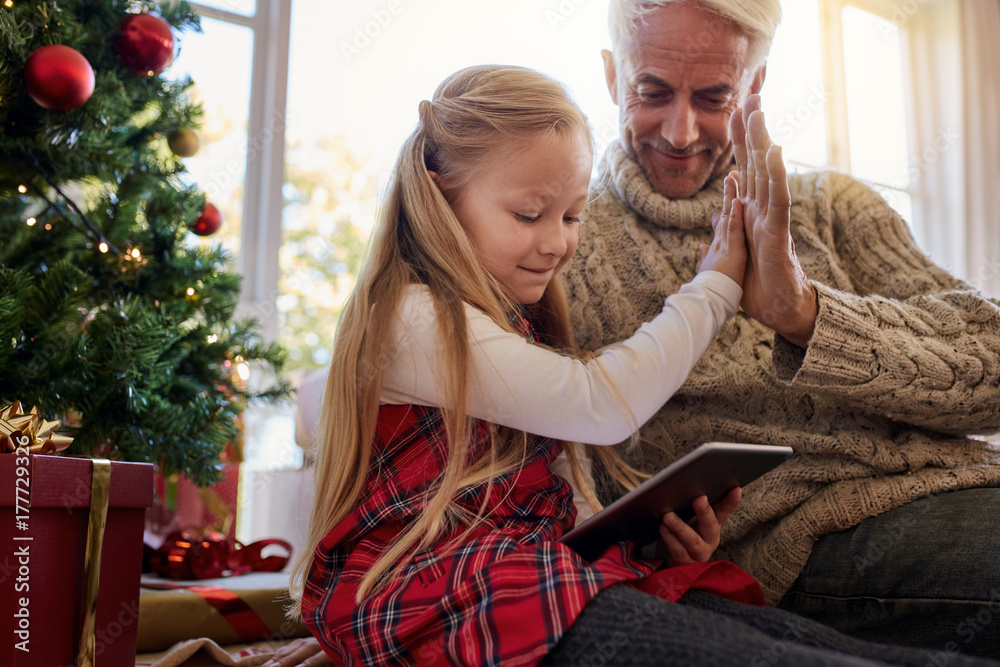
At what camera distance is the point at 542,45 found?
2.69 meters

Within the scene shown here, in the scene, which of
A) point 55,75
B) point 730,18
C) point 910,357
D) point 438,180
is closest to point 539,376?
point 438,180

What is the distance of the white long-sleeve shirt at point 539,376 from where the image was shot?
841 mm

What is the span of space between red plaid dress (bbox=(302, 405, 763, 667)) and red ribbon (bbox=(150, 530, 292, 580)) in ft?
2.23

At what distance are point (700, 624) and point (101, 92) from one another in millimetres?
1163

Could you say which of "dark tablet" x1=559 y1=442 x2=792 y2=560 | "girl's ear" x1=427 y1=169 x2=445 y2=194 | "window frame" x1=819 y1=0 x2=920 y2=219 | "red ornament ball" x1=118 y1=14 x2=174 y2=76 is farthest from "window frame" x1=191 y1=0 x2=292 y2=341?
"window frame" x1=819 y1=0 x2=920 y2=219

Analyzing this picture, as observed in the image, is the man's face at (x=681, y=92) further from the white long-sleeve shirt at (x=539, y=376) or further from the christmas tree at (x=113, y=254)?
the christmas tree at (x=113, y=254)

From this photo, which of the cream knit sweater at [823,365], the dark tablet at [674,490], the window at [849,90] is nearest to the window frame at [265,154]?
the cream knit sweater at [823,365]

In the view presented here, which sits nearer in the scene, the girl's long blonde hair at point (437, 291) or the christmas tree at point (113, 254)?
the girl's long blonde hair at point (437, 291)

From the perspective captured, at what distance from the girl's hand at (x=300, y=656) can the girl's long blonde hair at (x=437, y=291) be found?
0.17 m

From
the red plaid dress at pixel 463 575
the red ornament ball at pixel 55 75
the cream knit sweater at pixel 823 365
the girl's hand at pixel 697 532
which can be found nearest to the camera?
the red plaid dress at pixel 463 575

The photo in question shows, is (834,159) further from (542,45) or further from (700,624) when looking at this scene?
(700,624)

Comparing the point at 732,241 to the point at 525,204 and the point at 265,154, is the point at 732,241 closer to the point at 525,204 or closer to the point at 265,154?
Result: the point at 525,204

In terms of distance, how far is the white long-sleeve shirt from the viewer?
2.76ft

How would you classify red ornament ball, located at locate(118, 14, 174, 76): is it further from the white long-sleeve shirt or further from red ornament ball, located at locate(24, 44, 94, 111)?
the white long-sleeve shirt
